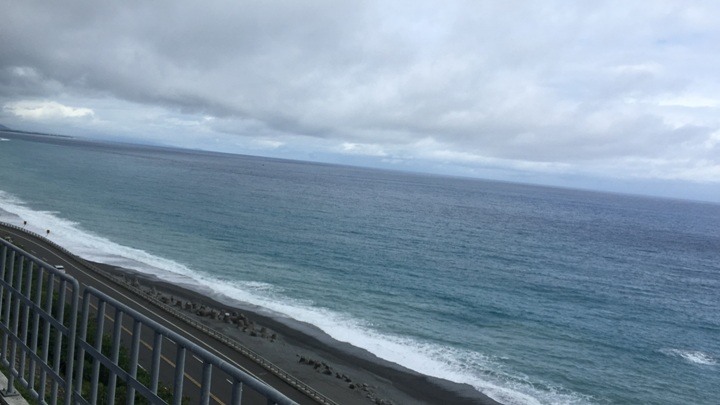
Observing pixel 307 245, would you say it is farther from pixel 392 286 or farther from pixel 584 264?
pixel 584 264

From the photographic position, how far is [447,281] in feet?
187

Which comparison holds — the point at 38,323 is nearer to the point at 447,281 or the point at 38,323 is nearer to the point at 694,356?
the point at 694,356

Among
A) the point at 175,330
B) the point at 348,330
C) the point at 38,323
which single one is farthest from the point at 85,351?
the point at 348,330

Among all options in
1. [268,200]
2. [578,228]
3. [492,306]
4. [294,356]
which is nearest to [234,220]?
[268,200]

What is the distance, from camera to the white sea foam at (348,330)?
3212cm

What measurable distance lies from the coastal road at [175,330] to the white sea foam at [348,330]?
4.71m

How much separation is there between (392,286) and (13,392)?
154 ft

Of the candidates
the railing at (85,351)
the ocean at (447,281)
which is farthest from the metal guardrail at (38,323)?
the ocean at (447,281)

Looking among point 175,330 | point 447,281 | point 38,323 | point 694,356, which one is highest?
point 38,323

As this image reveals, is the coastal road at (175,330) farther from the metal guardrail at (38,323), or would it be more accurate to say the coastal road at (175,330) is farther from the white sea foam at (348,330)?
the metal guardrail at (38,323)

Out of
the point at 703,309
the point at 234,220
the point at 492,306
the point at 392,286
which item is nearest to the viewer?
the point at 492,306

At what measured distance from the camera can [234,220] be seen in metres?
83.2

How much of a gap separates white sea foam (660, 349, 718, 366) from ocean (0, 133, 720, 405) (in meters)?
0.31

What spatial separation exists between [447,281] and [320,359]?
26.3 metres
